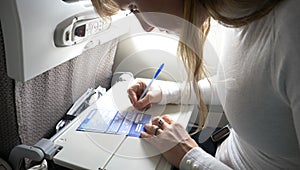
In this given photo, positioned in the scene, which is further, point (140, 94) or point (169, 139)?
point (140, 94)

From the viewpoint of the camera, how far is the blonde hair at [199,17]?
1.56 feet

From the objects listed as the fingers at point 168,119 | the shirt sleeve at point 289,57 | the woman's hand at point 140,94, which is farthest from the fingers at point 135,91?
the shirt sleeve at point 289,57

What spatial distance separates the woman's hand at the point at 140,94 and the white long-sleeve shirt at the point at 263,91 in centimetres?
26

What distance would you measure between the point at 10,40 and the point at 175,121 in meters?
0.53

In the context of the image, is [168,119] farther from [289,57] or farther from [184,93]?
[289,57]

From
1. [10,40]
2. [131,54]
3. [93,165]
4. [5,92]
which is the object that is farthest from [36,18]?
[131,54]

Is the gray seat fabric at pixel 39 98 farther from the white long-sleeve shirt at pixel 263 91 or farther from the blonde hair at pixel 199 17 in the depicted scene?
the white long-sleeve shirt at pixel 263 91

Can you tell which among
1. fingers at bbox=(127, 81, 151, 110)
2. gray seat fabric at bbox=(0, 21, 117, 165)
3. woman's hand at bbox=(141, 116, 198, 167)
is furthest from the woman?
gray seat fabric at bbox=(0, 21, 117, 165)

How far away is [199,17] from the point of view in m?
0.55

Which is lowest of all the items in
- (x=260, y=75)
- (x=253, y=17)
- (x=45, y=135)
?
(x=45, y=135)

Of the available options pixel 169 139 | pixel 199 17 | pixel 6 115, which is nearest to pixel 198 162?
pixel 169 139

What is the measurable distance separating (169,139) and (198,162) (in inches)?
4.2

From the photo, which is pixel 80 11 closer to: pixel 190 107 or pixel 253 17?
pixel 253 17

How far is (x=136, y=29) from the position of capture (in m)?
0.99
